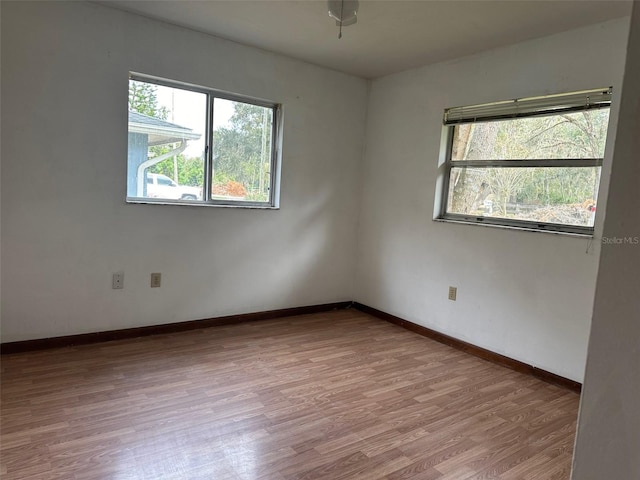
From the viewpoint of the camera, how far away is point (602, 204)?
255 centimetres

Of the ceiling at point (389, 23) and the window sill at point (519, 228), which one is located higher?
the ceiling at point (389, 23)

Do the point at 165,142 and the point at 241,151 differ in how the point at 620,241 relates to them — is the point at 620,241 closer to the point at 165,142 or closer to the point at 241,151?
the point at 165,142

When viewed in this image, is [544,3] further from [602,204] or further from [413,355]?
[413,355]

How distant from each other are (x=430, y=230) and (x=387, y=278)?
2.26 ft

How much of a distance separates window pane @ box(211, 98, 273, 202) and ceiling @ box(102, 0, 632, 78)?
1.79ft

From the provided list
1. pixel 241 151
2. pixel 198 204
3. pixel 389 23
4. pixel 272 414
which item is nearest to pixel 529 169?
pixel 389 23

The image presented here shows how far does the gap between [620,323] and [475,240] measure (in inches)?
112

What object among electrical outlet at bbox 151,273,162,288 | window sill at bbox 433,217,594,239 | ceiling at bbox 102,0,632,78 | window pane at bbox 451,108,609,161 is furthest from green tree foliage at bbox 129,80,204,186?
window pane at bbox 451,108,609,161

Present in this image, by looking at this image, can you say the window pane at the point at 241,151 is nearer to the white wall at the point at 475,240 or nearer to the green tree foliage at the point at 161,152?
the green tree foliage at the point at 161,152

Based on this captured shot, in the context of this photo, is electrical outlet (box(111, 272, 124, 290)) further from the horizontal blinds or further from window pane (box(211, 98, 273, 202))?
the horizontal blinds

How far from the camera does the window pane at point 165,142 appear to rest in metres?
3.08

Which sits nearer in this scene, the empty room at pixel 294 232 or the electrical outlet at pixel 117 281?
the empty room at pixel 294 232

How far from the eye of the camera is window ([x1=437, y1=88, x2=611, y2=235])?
273 centimetres

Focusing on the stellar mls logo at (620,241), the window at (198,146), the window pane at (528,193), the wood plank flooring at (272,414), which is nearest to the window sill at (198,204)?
the window at (198,146)
